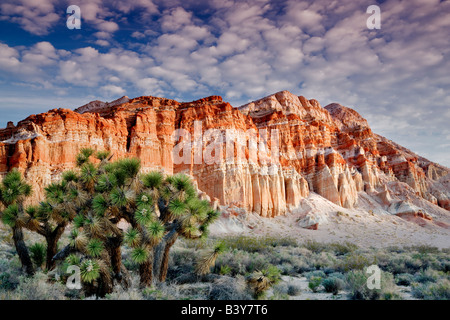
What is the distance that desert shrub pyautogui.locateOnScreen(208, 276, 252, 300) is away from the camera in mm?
8664

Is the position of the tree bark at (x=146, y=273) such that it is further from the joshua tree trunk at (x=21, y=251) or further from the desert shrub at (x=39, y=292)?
the joshua tree trunk at (x=21, y=251)

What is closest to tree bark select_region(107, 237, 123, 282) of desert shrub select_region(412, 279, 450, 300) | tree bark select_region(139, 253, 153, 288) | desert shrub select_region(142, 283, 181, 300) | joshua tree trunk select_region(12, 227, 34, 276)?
tree bark select_region(139, 253, 153, 288)

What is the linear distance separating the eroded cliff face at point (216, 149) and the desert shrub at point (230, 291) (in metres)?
32.7

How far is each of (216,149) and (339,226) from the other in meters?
22.5

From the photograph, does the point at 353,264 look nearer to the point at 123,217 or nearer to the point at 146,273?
the point at 146,273

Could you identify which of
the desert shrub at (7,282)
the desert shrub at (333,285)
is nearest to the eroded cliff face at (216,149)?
the desert shrub at (7,282)

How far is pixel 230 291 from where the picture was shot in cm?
904

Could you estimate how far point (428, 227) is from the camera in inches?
1945

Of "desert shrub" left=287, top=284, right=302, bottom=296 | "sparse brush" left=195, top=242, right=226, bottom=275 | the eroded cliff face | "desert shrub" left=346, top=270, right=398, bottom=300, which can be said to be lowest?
"desert shrub" left=287, top=284, right=302, bottom=296

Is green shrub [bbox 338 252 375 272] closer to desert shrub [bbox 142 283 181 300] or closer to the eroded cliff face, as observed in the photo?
desert shrub [bbox 142 283 181 300]

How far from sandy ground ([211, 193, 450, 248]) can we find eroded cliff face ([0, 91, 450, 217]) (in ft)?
8.71

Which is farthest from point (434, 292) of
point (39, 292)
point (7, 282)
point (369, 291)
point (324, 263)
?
point (7, 282)

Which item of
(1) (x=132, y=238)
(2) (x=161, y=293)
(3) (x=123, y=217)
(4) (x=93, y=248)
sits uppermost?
(3) (x=123, y=217)
